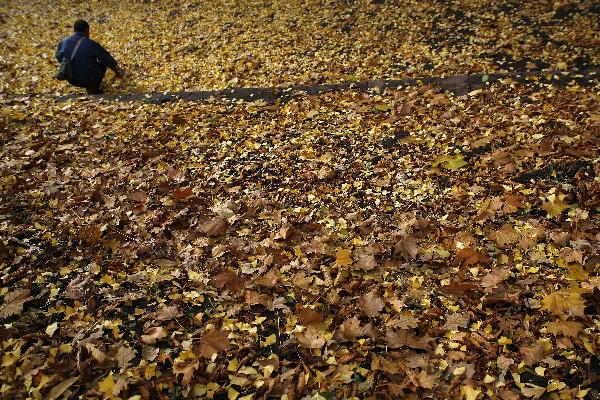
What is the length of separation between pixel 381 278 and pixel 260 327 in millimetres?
1151

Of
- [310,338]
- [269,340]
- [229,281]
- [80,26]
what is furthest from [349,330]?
[80,26]

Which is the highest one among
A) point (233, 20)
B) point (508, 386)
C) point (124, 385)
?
point (233, 20)

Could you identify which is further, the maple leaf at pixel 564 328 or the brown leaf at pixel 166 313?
the brown leaf at pixel 166 313

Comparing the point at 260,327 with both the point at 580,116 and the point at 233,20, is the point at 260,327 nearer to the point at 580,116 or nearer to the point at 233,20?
the point at 580,116

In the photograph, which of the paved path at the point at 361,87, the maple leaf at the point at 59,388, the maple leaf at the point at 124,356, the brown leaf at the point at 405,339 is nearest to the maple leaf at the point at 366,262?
the brown leaf at the point at 405,339

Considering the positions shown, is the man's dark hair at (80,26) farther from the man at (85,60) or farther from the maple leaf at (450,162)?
the maple leaf at (450,162)

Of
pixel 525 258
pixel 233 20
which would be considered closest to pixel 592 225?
Result: pixel 525 258

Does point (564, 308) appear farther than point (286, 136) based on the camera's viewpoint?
No

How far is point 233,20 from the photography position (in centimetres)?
1046

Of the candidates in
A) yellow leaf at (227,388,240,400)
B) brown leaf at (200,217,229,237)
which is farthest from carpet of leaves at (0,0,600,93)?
yellow leaf at (227,388,240,400)

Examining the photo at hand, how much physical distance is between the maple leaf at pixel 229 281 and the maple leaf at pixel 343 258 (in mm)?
899

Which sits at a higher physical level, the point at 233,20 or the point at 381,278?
the point at 233,20

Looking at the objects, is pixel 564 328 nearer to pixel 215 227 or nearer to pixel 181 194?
pixel 215 227

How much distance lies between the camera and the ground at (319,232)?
2.83m
